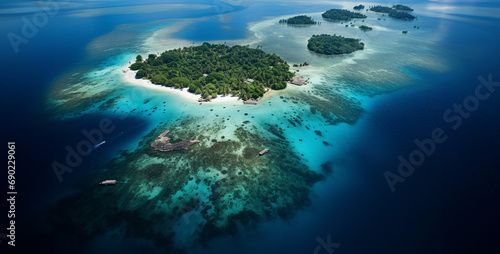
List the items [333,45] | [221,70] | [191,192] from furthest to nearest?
1. [333,45]
2. [221,70]
3. [191,192]

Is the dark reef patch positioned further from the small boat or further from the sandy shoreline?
the sandy shoreline

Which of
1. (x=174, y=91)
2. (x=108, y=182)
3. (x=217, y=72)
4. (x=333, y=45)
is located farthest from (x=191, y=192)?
(x=333, y=45)

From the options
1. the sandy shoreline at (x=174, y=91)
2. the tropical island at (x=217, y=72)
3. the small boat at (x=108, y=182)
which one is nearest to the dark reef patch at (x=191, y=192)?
the small boat at (x=108, y=182)

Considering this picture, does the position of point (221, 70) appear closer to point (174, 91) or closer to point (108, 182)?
point (174, 91)

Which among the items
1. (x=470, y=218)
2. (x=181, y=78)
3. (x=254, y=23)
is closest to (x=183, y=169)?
(x=181, y=78)

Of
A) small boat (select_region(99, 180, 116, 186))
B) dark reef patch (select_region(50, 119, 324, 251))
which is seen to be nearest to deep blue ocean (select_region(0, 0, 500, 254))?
dark reef patch (select_region(50, 119, 324, 251))

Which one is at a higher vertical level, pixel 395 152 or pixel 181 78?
pixel 181 78

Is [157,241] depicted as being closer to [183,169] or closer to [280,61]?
[183,169]
